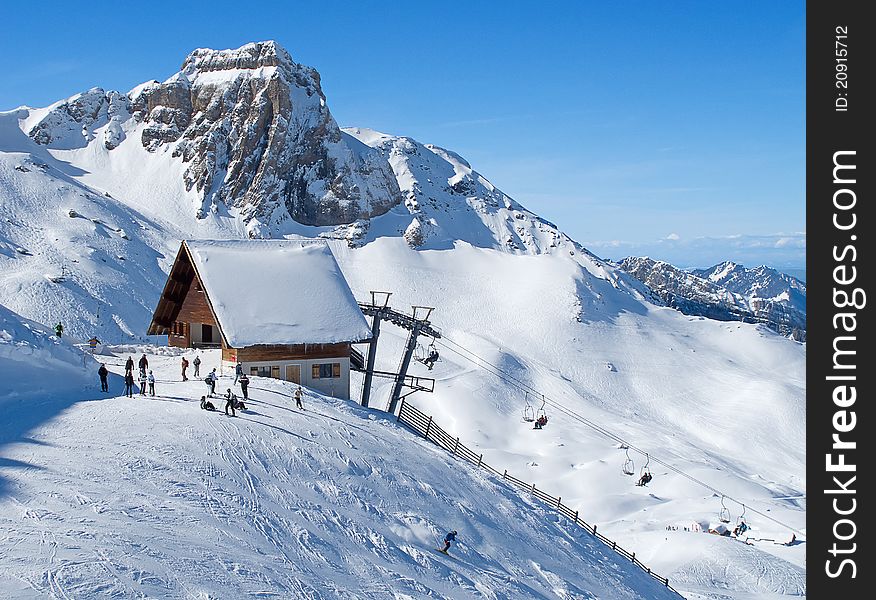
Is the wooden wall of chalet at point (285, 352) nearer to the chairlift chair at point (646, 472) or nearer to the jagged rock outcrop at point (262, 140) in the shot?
the chairlift chair at point (646, 472)

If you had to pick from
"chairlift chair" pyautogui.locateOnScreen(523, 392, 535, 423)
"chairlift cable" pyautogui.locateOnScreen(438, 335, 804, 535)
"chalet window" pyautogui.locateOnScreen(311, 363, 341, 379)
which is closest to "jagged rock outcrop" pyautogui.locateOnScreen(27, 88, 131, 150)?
"chairlift cable" pyautogui.locateOnScreen(438, 335, 804, 535)

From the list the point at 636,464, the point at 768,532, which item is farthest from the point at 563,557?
the point at 636,464

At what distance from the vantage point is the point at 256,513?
18.8 metres

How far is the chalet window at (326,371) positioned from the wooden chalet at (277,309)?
0.05 meters

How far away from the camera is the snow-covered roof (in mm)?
31880

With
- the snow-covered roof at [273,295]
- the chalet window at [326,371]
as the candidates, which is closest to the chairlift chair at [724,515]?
the snow-covered roof at [273,295]

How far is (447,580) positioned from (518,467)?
1188 inches

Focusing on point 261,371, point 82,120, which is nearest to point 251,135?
point 82,120

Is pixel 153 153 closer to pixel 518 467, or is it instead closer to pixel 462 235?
pixel 462 235

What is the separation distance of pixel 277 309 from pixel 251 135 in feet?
287

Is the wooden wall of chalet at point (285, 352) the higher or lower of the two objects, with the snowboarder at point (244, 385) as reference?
higher

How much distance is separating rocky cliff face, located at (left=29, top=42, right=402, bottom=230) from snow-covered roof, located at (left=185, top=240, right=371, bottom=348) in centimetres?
7530

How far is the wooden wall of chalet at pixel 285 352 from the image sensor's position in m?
31.9
